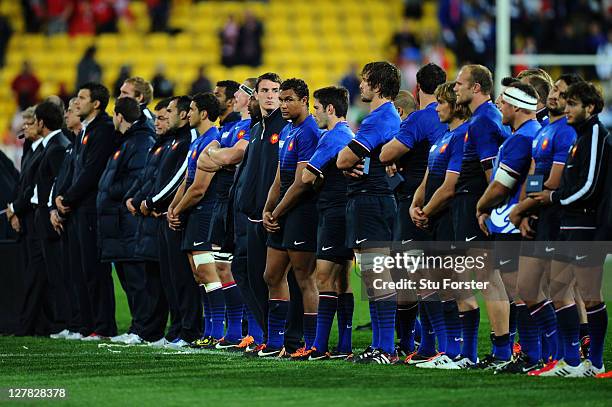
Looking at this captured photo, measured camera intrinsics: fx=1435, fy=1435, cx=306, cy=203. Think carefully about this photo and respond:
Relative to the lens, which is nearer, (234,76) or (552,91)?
(552,91)

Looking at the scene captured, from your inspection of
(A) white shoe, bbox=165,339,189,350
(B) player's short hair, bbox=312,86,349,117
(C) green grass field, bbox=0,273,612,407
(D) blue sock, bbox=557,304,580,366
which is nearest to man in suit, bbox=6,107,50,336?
(A) white shoe, bbox=165,339,189,350

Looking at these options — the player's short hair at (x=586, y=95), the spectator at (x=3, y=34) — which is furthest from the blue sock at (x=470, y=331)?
the spectator at (x=3, y=34)

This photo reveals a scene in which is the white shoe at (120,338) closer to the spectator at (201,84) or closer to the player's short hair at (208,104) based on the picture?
the player's short hair at (208,104)

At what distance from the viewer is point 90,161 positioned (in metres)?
12.7

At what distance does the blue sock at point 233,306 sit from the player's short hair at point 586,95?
3.65 meters

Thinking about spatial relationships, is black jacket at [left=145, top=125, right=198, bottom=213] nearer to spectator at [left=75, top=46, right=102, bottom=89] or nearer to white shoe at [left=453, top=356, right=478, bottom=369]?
white shoe at [left=453, top=356, right=478, bottom=369]

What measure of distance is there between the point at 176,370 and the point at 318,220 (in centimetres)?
156

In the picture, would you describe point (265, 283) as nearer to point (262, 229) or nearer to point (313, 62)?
point (262, 229)

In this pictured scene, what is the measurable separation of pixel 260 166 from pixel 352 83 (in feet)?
50.0

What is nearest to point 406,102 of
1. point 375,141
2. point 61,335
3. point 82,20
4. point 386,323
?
A: point 375,141

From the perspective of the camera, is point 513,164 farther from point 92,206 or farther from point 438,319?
point 92,206

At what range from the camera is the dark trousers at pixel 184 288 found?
1175 cm

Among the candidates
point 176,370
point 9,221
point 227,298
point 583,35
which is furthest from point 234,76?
point 176,370

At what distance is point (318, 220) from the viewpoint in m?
10.3
